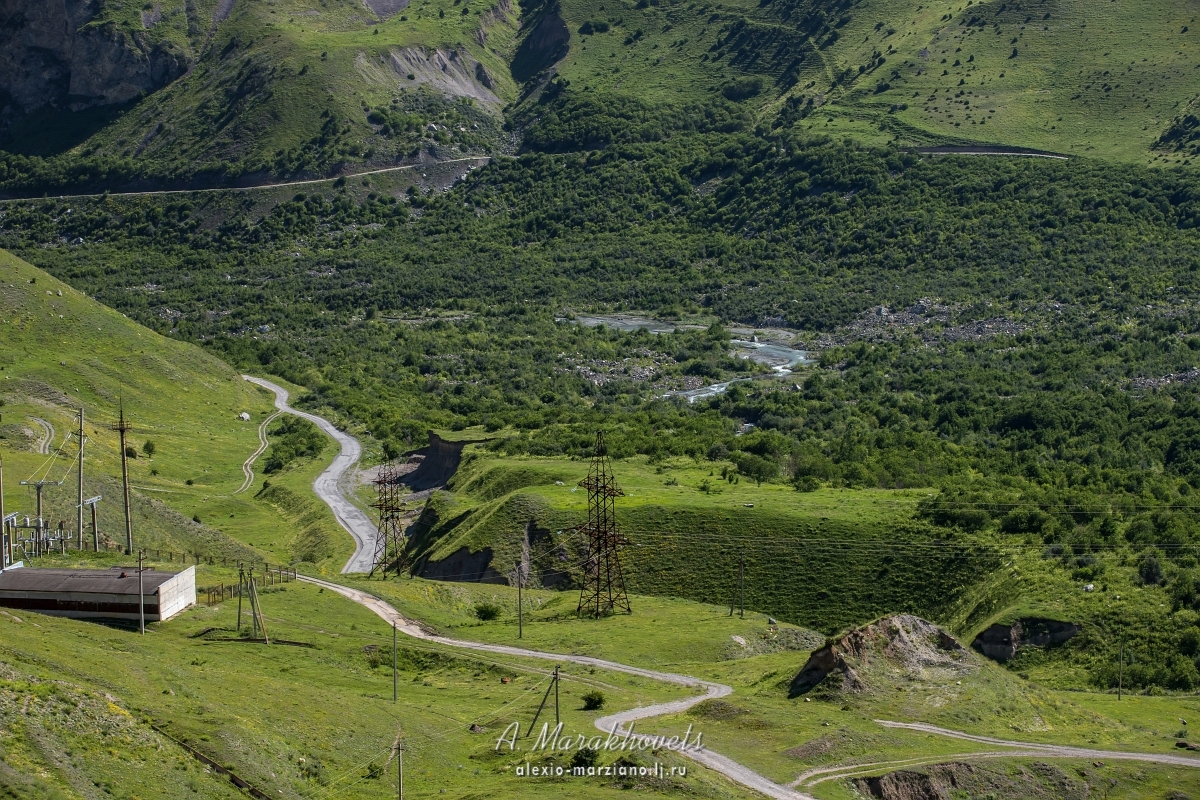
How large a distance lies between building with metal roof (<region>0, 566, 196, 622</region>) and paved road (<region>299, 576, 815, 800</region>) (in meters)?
10.7

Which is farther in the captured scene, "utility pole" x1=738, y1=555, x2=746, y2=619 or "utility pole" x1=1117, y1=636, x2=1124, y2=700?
"utility pole" x1=738, y1=555, x2=746, y2=619

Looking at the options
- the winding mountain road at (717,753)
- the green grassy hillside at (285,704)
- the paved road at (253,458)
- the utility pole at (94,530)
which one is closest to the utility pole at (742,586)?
the winding mountain road at (717,753)

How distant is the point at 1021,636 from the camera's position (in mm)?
68062

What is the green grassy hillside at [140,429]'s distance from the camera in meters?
86.5

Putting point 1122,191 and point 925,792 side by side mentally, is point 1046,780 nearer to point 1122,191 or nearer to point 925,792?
point 925,792

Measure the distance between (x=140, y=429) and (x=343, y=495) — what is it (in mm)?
19883

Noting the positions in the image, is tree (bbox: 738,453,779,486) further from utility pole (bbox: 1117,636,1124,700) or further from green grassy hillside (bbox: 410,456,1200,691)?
utility pole (bbox: 1117,636,1124,700)

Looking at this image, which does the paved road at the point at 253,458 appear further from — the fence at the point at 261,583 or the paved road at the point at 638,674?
the paved road at the point at 638,674

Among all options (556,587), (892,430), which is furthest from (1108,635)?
(892,430)

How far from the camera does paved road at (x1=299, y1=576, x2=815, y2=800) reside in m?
47.2

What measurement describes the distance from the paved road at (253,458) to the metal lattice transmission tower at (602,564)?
4214 centimetres

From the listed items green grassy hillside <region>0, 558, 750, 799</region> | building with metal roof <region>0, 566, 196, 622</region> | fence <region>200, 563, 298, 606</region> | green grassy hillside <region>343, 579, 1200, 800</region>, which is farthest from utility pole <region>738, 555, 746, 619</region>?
building with metal roof <region>0, 566, 196, 622</region>

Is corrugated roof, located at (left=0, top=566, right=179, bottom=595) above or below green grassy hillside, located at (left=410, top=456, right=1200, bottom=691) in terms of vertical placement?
above

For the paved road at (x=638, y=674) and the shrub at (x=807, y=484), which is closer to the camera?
the paved road at (x=638, y=674)
